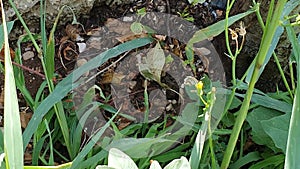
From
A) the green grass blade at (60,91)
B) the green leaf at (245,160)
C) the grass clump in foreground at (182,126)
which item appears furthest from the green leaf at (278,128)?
the green grass blade at (60,91)

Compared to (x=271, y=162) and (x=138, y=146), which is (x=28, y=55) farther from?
(x=271, y=162)

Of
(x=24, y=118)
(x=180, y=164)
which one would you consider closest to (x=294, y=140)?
(x=180, y=164)

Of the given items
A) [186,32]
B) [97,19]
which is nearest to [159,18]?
[186,32]

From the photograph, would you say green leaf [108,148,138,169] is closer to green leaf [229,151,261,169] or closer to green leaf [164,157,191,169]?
green leaf [164,157,191,169]

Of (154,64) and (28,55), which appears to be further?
(28,55)

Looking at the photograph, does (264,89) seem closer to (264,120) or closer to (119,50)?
(264,120)

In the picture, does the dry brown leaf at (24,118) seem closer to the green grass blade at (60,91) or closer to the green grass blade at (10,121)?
the green grass blade at (60,91)
